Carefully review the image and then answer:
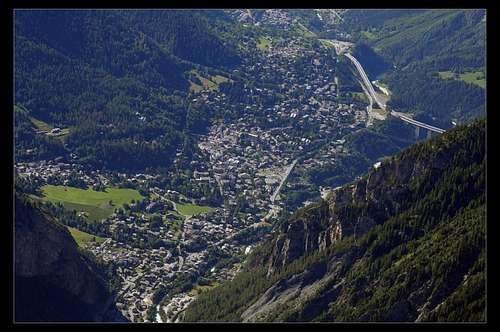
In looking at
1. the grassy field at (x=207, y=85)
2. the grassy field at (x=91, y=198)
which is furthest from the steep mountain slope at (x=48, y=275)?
the grassy field at (x=207, y=85)

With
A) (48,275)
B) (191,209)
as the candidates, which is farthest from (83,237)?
(48,275)

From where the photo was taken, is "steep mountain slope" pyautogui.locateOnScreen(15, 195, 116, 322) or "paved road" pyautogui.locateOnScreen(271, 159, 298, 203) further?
"paved road" pyautogui.locateOnScreen(271, 159, 298, 203)

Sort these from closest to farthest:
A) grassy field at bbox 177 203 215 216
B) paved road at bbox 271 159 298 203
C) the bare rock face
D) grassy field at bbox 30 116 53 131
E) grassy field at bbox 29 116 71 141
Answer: the bare rock face, grassy field at bbox 177 203 215 216, paved road at bbox 271 159 298 203, grassy field at bbox 29 116 71 141, grassy field at bbox 30 116 53 131

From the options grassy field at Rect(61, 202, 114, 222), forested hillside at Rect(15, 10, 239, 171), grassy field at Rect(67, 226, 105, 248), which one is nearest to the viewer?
grassy field at Rect(67, 226, 105, 248)

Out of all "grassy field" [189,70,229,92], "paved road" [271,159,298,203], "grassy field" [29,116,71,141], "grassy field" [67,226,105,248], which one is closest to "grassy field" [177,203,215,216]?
"paved road" [271,159,298,203]

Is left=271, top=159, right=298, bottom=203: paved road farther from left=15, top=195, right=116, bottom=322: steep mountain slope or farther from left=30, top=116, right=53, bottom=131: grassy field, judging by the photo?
left=15, top=195, right=116, bottom=322: steep mountain slope

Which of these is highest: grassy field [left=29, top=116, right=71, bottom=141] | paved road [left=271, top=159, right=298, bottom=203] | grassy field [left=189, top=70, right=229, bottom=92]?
grassy field [left=189, top=70, right=229, bottom=92]

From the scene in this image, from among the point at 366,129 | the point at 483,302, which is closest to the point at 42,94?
the point at 366,129
